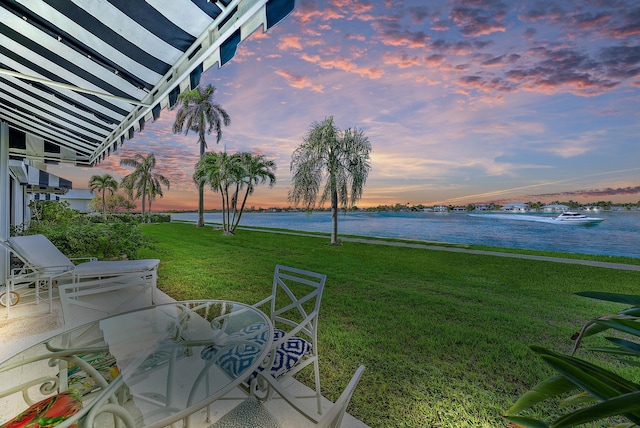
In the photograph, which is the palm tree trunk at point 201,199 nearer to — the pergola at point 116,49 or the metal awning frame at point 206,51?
the pergola at point 116,49

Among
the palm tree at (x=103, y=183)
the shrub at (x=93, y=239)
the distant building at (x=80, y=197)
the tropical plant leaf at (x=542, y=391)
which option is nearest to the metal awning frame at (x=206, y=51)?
the tropical plant leaf at (x=542, y=391)

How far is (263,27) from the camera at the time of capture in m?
1.73

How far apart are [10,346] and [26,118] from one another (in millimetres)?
3941

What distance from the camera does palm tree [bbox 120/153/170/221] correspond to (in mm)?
32469

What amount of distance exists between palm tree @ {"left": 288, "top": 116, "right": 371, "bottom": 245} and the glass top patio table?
9685 millimetres

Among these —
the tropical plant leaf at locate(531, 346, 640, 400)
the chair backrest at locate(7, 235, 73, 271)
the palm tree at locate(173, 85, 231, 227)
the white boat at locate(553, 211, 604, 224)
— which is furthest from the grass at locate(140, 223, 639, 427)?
the white boat at locate(553, 211, 604, 224)

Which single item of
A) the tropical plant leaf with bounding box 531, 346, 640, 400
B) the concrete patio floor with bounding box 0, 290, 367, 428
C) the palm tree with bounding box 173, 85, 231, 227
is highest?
the palm tree with bounding box 173, 85, 231, 227

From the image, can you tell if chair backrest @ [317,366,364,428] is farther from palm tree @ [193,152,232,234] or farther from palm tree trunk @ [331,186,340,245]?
palm tree @ [193,152,232,234]

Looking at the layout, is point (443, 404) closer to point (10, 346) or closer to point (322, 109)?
point (10, 346)

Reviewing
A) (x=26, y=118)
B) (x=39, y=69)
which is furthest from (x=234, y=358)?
(x=26, y=118)

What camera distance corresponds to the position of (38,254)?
4590 mm

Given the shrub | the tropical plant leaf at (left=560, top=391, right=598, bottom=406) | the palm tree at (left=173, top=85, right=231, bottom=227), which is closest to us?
the tropical plant leaf at (left=560, top=391, right=598, bottom=406)

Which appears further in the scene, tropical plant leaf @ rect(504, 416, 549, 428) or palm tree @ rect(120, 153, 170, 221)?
palm tree @ rect(120, 153, 170, 221)

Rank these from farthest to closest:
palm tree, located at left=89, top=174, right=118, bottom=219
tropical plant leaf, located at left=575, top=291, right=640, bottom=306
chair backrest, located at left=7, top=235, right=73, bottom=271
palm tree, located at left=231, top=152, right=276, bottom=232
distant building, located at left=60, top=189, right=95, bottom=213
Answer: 1. distant building, located at left=60, top=189, right=95, bottom=213
2. palm tree, located at left=89, top=174, right=118, bottom=219
3. palm tree, located at left=231, top=152, right=276, bottom=232
4. chair backrest, located at left=7, top=235, right=73, bottom=271
5. tropical plant leaf, located at left=575, top=291, right=640, bottom=306
